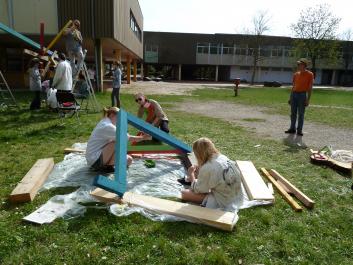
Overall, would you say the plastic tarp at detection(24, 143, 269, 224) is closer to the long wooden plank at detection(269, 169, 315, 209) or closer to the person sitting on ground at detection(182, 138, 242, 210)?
the person sitting on ground at detection(182, 138, 242, 210)

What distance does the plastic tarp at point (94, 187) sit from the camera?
3.96 meters

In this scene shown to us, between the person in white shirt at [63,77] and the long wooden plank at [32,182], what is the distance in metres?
4.99

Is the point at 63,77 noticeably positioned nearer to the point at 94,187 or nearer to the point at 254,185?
the point at 94,187

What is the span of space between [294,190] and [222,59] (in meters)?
55.5

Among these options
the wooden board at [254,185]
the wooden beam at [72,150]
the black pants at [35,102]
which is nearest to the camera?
the wooden board at [254,185]

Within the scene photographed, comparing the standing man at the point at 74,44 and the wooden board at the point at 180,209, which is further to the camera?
the standing man at the point at 74,44

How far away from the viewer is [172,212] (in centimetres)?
394

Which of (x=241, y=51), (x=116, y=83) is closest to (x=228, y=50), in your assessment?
(x=241, y=51)

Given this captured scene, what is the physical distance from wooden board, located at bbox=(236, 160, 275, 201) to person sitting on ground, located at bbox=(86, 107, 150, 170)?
82.8 inches

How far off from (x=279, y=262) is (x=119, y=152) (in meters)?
2.36

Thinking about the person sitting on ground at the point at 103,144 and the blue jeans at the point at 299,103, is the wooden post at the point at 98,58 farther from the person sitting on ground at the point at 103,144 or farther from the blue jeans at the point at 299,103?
the person sitting on ground at the point at 103,144

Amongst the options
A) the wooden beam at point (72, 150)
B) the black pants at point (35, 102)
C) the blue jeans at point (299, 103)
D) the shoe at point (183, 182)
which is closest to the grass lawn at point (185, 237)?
the shoe at point (183, 182)

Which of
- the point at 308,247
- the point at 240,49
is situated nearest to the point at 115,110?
the point at 308,247

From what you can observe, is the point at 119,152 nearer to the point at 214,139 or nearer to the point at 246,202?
the point at 246,202
